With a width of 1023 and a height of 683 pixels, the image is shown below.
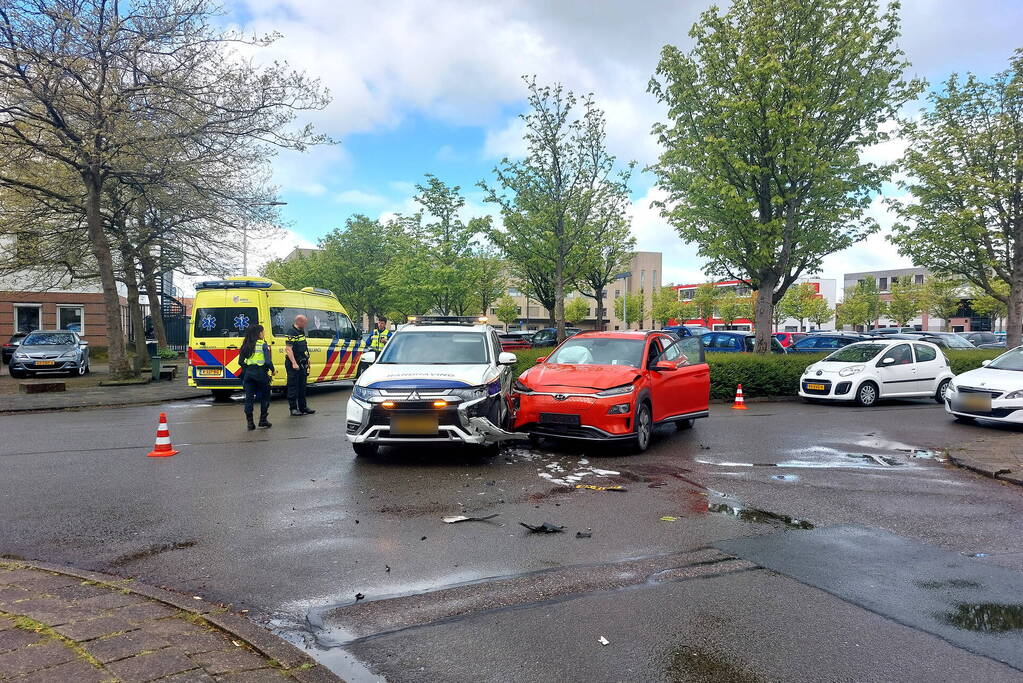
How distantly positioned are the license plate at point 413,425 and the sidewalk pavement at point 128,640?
3.84m

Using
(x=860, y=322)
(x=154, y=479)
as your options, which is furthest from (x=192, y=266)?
(x=860, y=322)

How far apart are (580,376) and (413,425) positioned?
242cm

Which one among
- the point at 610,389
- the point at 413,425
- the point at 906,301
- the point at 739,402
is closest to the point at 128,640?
the point at 413,425

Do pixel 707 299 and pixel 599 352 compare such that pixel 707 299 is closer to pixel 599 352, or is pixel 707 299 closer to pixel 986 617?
pixel 599 352

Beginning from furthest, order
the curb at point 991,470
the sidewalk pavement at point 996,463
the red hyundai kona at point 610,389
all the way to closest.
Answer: the red hyundai kona at point 610,389, the sidewalk pavement at point 996,463, the curb at point 991,470

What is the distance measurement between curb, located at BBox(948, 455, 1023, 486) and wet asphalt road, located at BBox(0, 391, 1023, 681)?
208 millimetres

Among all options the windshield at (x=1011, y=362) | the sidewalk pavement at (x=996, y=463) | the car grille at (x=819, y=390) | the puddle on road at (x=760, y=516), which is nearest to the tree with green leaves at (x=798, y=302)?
the car grille at (x=819, y=390)

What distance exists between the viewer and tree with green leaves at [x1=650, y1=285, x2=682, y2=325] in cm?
7300

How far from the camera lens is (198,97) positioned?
55.4 ft

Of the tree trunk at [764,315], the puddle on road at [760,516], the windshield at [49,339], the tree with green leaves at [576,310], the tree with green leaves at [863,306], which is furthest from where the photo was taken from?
the tree with green leaves at [576,310]

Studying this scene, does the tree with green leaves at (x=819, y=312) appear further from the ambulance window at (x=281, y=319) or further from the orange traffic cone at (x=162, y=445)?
the orange traffic cone at (x=162, y=445)

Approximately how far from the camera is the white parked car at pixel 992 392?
11211 millimetres

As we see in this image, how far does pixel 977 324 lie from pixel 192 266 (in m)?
75.8

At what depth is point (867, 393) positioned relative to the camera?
→ 15250 millimetres
